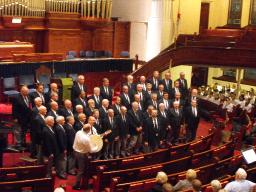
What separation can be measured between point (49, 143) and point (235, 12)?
1352 cm

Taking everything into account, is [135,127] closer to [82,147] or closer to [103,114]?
[103,114]

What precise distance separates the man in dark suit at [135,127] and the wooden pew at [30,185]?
3565 millimetres

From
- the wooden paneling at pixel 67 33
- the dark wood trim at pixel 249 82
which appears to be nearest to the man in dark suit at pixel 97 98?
the wooden paneling at pixel 67 33

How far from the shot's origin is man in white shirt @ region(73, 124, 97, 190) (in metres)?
7.95

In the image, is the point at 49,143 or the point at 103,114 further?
the point at 103,114

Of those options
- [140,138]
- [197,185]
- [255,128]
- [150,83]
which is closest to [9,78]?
[150,83]

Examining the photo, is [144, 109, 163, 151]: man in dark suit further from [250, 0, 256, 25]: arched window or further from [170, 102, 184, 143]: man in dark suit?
[250, 0, 256, 25]: arched window

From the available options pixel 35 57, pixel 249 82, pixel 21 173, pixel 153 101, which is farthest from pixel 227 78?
pixel 21 173

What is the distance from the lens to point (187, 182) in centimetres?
644

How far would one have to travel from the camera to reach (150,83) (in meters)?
12.2

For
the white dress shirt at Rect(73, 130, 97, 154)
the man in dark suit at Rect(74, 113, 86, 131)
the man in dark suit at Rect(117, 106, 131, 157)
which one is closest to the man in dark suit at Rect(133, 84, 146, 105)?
the man in dark suit at Rect(117, 106, 131, 157)

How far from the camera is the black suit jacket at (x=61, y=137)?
27.0 ft

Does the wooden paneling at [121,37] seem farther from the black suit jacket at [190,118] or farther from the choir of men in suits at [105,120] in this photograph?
the black suit jacket at [190,118]

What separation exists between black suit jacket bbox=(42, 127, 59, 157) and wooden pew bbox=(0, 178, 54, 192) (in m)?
1.77
